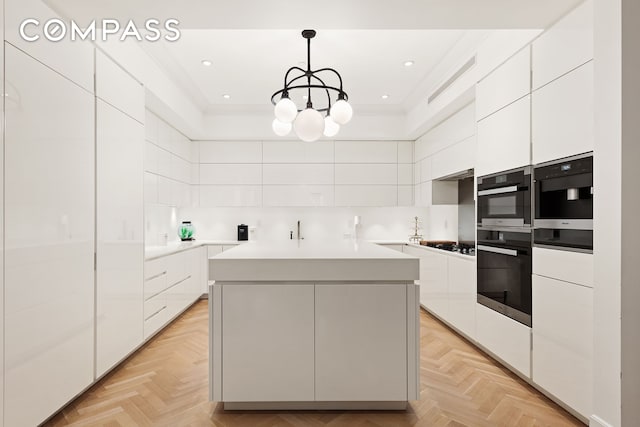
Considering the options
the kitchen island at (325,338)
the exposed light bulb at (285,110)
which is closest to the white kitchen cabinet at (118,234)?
the kitchen island at (325,338)

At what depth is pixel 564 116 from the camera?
2299 millimetres

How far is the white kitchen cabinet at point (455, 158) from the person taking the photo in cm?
387

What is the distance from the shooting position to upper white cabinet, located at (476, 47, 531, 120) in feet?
8.77

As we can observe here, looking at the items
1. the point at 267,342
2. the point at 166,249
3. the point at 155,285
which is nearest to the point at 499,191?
the point at 267,342

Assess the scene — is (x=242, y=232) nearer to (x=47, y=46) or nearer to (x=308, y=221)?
(x=308, y=221)

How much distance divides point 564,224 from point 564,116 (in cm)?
65

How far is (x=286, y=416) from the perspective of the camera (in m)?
2.26

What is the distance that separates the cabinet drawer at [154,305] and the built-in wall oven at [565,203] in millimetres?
3217

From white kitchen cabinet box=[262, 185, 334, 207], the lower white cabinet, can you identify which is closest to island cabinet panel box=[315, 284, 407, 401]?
the lower white cabinet

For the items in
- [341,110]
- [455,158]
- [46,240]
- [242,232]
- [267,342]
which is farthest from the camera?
[242,232]

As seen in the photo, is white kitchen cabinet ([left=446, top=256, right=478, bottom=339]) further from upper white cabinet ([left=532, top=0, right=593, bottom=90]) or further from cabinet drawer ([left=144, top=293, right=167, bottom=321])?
cabinet drawer ([left=144, top=293, right=167, bottom=321])

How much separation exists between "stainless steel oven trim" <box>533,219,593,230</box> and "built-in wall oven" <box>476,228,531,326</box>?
14 centimetres

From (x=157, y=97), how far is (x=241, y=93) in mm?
1233

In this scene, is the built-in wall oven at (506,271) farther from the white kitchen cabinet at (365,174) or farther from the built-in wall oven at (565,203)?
the white kitchen cabinet at (365,174)
